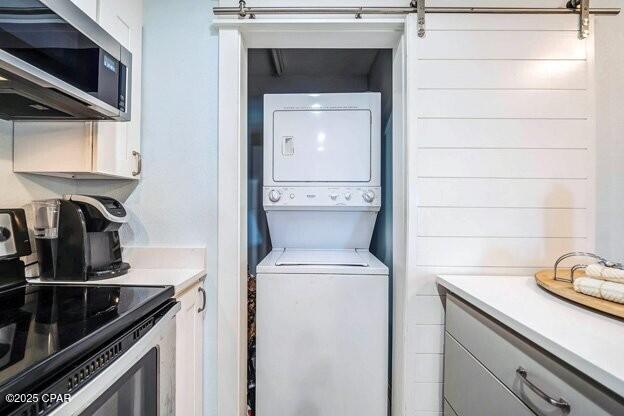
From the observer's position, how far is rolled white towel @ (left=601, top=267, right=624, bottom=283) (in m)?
0.86

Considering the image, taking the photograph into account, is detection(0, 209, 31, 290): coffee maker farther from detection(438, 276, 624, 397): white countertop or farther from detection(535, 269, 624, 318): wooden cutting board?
detection(535, 269, 624, 318): wooden cutting board

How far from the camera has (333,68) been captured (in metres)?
2.61

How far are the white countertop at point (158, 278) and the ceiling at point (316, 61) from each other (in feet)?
6.08

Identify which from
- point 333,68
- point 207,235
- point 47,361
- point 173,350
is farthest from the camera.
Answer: point 333,68

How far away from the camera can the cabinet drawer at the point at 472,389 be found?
828 mm

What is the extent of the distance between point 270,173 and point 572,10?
5.69 ft

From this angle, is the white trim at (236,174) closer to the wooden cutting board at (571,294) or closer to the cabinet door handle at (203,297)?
the cabinet door handle at (203,297)

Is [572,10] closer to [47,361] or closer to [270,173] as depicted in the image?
[270,173]

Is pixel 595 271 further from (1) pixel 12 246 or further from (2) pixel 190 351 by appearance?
(1) pixel 12 246

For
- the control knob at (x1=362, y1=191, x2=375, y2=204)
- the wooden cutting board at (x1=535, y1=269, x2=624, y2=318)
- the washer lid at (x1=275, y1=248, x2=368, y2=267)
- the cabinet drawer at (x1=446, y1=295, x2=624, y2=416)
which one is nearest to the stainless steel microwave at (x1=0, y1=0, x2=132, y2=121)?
the washer lid at (x1=275, y1=248, x2=368, y2=267)

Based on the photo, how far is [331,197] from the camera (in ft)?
6.05

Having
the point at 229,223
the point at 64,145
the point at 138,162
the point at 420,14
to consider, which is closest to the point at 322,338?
the point at 229,223

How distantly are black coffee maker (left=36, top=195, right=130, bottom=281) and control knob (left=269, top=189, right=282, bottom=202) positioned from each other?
0.88 metres

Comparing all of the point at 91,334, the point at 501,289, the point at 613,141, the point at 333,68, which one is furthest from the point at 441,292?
the point at 333,68
